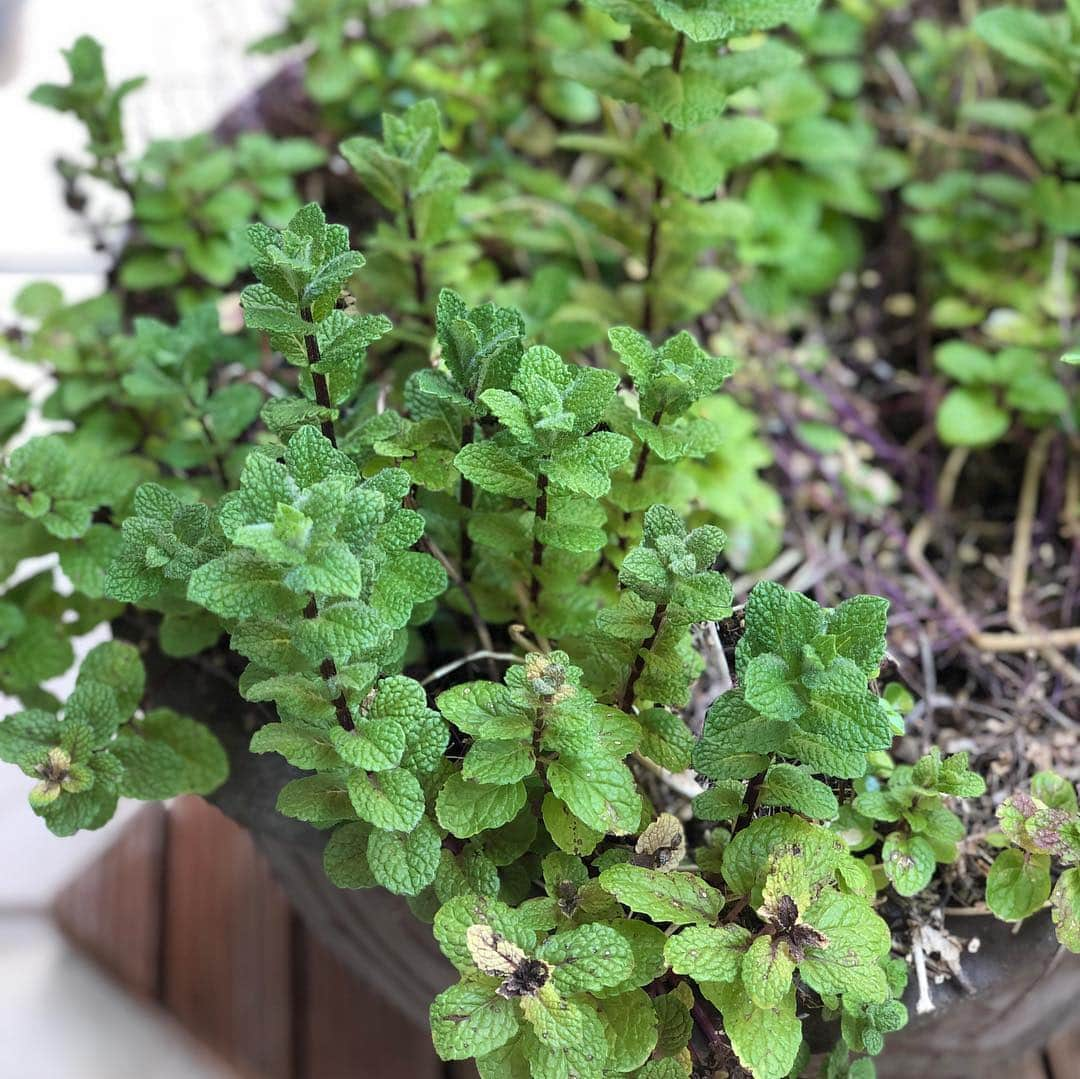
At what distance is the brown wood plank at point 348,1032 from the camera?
118 cm

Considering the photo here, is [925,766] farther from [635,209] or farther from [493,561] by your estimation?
[635,209]

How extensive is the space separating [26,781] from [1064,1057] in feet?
3.53

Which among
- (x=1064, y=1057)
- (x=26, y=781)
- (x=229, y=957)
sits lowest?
(x=1064, y=1057)

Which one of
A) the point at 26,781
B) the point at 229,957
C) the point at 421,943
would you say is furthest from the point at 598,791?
the point at 26,781

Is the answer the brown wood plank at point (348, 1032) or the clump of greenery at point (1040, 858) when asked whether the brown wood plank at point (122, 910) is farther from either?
the clump of greenery at point (1040, 858)

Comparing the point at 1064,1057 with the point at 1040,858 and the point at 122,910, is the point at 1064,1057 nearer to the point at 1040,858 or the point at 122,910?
the point at 1040,858

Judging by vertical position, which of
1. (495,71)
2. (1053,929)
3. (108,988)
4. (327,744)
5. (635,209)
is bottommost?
(108,988)

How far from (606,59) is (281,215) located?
1.08 feet

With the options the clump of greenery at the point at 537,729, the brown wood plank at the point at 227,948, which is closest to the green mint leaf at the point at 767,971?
the clump of greenery at the point at 537,729

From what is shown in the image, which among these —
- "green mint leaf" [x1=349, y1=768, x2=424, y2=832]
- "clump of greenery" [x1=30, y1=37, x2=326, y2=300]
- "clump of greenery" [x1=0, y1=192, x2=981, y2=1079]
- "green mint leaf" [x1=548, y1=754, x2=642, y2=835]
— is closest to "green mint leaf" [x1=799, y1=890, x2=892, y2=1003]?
"clump of greenery" [x1=0, y1=192, x2=981, y2=1079]

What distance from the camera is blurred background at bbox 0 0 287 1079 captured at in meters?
1.20

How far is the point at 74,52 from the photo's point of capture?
2.96 feet

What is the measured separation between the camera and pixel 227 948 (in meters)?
1.24

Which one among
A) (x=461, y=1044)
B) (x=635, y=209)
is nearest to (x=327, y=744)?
(x=461, y=1044)
